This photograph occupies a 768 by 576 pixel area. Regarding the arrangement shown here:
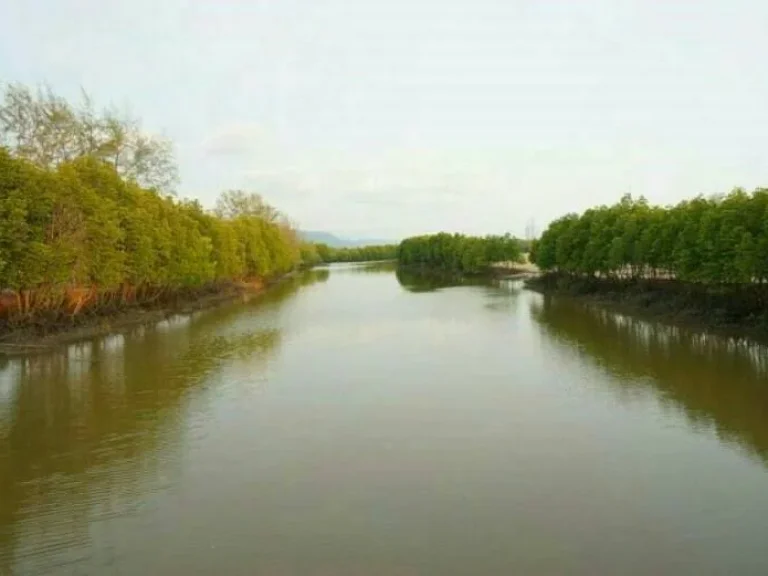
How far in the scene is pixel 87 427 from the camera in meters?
11.9

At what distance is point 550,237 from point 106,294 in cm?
3046

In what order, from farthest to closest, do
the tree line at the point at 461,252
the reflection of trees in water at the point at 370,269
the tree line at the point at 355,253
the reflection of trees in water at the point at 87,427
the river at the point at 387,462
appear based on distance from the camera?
the tree line at the point at 355,253 < the reflection of trees in water at the point at 370,269 < the tree line at the point at 461,252 < the reflection of trees in water at the point at 87,427 < the river at the point at 387,462

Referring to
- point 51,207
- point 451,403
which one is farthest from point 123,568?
point 51,207

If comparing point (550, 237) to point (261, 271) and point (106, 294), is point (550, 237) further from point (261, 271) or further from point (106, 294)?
point (106, 294)

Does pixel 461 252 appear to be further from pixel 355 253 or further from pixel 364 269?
pixel 355 253

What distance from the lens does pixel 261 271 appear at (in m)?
55.4

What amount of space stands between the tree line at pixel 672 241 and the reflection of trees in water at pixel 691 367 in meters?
2.41

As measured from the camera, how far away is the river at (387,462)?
6918 mm

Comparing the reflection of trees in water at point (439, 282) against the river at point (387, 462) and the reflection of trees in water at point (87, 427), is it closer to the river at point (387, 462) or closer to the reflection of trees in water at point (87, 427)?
the reflection of trees in water at point (87, 427)

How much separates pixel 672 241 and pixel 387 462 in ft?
73.3

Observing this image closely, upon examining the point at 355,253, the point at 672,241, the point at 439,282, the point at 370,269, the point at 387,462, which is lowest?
the point at 387,462

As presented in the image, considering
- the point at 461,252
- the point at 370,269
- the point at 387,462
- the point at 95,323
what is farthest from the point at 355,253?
the point at 387,462

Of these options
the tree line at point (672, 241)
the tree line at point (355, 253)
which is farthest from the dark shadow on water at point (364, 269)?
the tree line at point (672, 241)

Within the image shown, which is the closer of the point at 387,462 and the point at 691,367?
the point at 387,462
